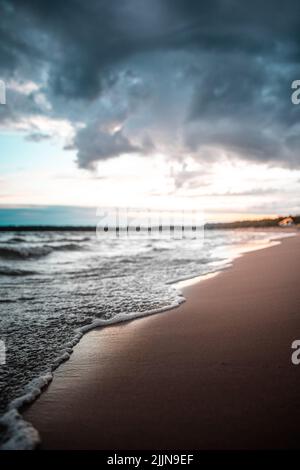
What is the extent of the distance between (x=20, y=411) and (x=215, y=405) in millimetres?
1342

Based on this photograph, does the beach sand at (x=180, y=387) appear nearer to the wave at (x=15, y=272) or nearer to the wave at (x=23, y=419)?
the wave at (x=23, y=419)

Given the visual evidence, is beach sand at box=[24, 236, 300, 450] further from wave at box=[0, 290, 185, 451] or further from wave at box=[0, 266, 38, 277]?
wave at box=[0, 266, 38, 277]

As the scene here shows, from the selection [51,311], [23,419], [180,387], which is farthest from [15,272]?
[180,387]

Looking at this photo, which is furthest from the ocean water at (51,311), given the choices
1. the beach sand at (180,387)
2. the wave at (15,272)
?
the beach sand at (180,387)

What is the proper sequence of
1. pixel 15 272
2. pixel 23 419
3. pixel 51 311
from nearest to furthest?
1. pixel 23 419
2. pixel 51 311
3. pixel 15 272

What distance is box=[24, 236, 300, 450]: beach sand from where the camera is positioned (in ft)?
5.52

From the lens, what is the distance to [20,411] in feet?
6.49

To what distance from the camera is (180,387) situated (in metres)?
2.15

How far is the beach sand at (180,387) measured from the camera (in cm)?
168

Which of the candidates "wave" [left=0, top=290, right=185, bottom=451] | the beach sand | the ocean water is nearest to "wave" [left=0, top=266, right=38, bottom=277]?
the ocean water

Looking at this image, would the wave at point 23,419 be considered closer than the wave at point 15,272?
Yes

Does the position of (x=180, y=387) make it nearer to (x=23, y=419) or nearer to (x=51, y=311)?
(x=23, y=419)

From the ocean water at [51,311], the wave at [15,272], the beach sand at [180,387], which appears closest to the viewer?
the beach sand at [180,387]
